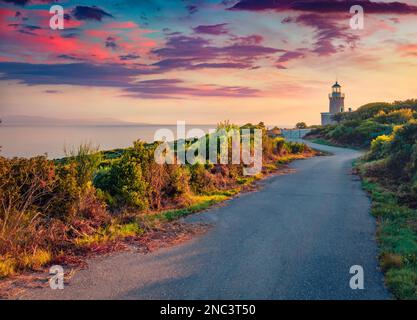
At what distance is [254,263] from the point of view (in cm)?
706

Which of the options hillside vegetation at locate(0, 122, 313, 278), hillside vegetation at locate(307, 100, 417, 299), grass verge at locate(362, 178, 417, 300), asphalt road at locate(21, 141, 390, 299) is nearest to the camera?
asphalt road at locate(21, 141, 390, 299)

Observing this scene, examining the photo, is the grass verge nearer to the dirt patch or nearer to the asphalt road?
the asphalt road

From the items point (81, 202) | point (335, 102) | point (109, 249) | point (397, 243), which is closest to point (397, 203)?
point (397, 243)

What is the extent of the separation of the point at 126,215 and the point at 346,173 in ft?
46.1

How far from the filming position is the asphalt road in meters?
5.86

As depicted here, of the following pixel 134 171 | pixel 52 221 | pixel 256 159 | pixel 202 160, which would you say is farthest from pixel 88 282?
pixel 256 159

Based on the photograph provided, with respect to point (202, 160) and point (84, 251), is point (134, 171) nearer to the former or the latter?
point (84, 251)

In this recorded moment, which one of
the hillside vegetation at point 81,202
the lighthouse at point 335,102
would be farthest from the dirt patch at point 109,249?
the lighthouse at point 335,102

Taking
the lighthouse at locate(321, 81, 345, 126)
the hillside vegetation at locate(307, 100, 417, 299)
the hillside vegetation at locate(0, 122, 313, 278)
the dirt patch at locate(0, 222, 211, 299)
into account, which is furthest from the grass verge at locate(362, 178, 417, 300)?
the lighthouse at locate(321, 81, 345, 126)

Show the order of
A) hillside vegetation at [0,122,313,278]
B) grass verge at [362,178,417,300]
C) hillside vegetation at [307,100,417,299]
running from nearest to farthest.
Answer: grass verge at [362,178,417,300]
hillside vegetation at [307,100,417,299]
hillside vegetation at [0,122,313,278]

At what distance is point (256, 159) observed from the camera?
21.7 metres

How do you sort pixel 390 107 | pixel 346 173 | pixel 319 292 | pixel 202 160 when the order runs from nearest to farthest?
pixel 319 292
pixel 202 160
pixel 346 173
pixel 390 107

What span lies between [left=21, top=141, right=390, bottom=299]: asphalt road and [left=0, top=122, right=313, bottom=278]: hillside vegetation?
939 millimetres

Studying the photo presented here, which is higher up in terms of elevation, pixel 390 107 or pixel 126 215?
pixel 390 107
